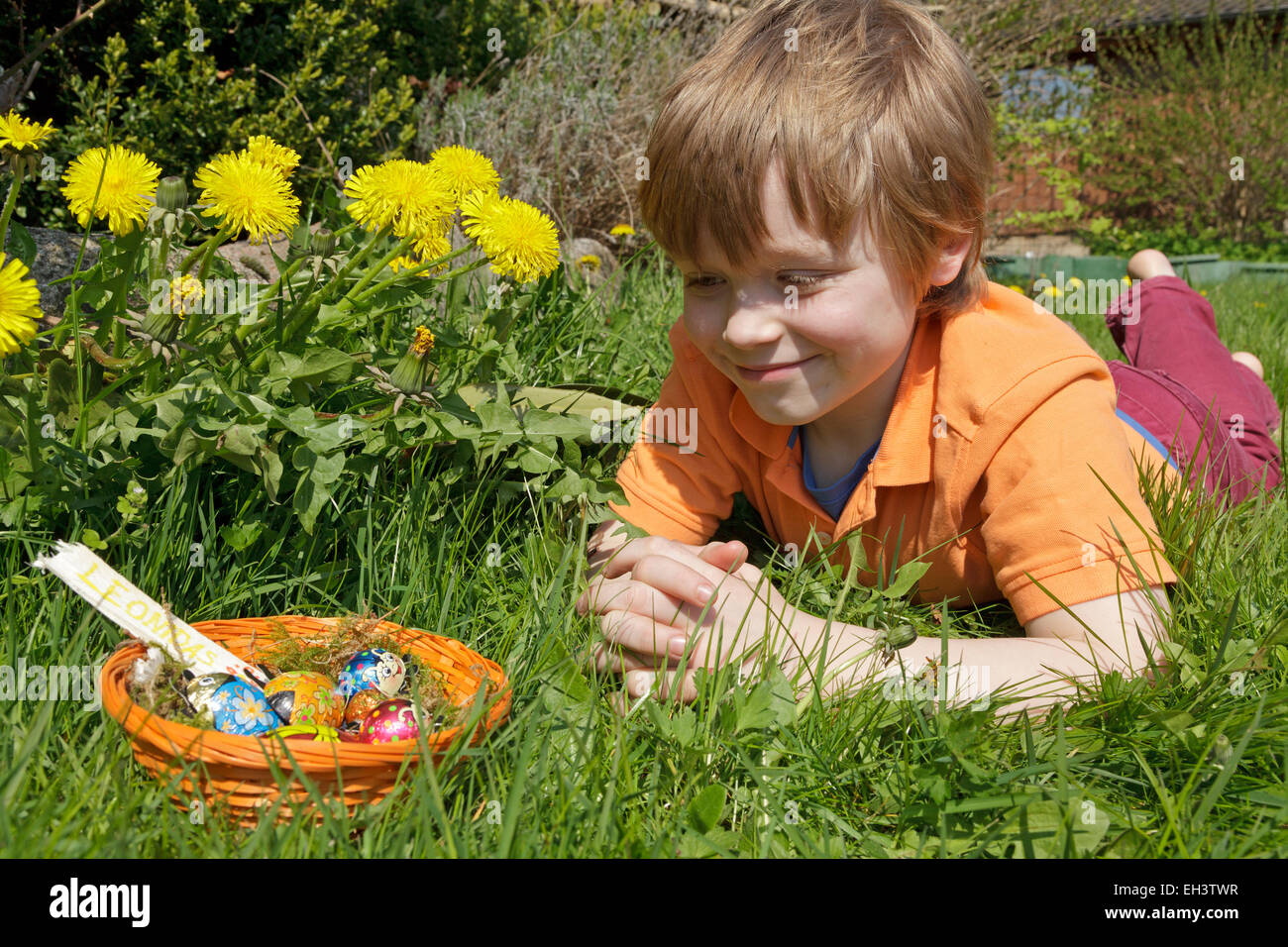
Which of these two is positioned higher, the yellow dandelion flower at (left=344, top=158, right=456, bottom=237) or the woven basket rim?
the yellow dandelion flower at (left=344, top=158, right=456, bottom=237)

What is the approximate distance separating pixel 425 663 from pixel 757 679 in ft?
1.61

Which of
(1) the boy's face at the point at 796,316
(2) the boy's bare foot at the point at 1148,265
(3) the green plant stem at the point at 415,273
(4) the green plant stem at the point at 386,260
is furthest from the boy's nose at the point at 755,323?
(2) the boy's bare foot at the point at 1148,265

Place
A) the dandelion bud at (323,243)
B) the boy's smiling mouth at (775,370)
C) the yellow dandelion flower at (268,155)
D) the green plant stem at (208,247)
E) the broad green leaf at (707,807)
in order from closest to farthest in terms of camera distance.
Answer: the broad green leaf at (707,807), the green plant stem at (208,247), the yellow dandelion flower at (268,155), the dandelion bud at (323,243), the boy's smiling mouth at (775,370)

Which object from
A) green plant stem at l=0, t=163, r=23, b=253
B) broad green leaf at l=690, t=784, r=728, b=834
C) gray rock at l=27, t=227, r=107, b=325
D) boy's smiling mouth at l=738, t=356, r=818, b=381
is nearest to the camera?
broad green leaf at l=690, t=784, r=728, b=834

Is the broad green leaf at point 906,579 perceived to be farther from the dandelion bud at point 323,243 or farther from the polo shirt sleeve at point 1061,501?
the dandelion bud at point 323,243

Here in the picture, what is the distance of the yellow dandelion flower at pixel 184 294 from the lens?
5.24ft

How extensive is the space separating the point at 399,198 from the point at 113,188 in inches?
15.3

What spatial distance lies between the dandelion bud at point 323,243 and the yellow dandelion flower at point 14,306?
54 centimetres

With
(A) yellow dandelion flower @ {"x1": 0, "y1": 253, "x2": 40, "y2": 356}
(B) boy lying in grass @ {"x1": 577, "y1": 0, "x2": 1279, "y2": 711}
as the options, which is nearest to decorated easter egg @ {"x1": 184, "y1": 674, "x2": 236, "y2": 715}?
(A) yellow dandelion flower @ {"x1": 0, "y1": 253, "x2": 40, "y2": 356}

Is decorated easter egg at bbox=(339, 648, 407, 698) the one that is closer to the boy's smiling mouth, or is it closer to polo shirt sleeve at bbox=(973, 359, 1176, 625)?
the boy's smiling mouth

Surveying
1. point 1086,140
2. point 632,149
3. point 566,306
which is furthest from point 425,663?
point 1086,140

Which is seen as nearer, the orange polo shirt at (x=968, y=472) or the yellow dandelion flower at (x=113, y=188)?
the yellow dandelion flower at (x=113, y=188)

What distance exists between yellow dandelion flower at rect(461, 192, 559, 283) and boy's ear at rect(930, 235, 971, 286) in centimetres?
73

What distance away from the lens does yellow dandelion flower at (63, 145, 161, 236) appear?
146 cm
